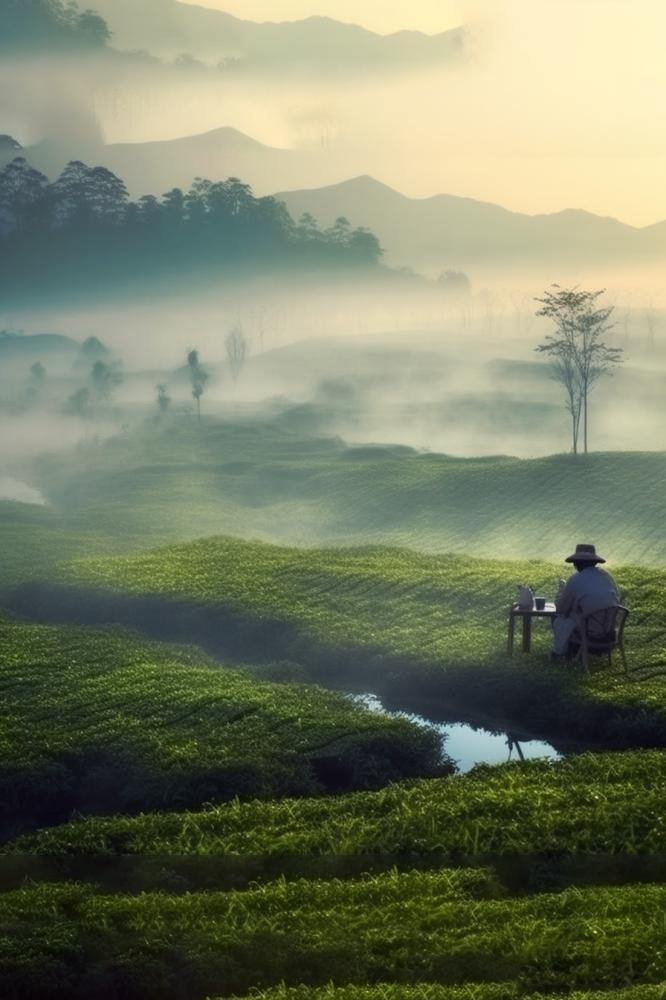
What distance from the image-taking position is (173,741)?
24234 millimetres

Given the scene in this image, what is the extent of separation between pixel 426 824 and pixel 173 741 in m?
6.32

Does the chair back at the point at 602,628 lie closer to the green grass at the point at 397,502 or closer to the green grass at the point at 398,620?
the green grass at the point at 398,620

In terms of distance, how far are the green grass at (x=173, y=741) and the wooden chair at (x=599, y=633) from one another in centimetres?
417

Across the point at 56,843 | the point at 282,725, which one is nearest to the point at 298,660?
the point at 282,725

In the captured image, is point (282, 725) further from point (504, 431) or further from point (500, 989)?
point (504, 431)

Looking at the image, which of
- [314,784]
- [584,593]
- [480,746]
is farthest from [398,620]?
[314,784]

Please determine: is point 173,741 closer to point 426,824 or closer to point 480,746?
point 480,746

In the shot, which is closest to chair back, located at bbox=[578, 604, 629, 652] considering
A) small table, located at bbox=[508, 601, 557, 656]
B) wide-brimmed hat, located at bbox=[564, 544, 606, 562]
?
wide-brimmed hat, located at bbox=[564, 544, 606, 562]

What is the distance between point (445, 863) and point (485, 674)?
11.1 metres

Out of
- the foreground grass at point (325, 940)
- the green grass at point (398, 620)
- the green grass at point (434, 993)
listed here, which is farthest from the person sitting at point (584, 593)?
the green grass at point (434, 993)

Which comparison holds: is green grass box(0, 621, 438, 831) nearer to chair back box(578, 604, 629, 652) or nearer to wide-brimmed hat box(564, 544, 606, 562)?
A: chair back box(578, 604, 629, 652)

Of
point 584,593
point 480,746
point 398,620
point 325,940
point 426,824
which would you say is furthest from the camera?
point 398,620

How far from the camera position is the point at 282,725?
25328mm

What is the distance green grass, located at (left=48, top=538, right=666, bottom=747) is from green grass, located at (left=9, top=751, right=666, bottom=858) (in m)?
4.24
